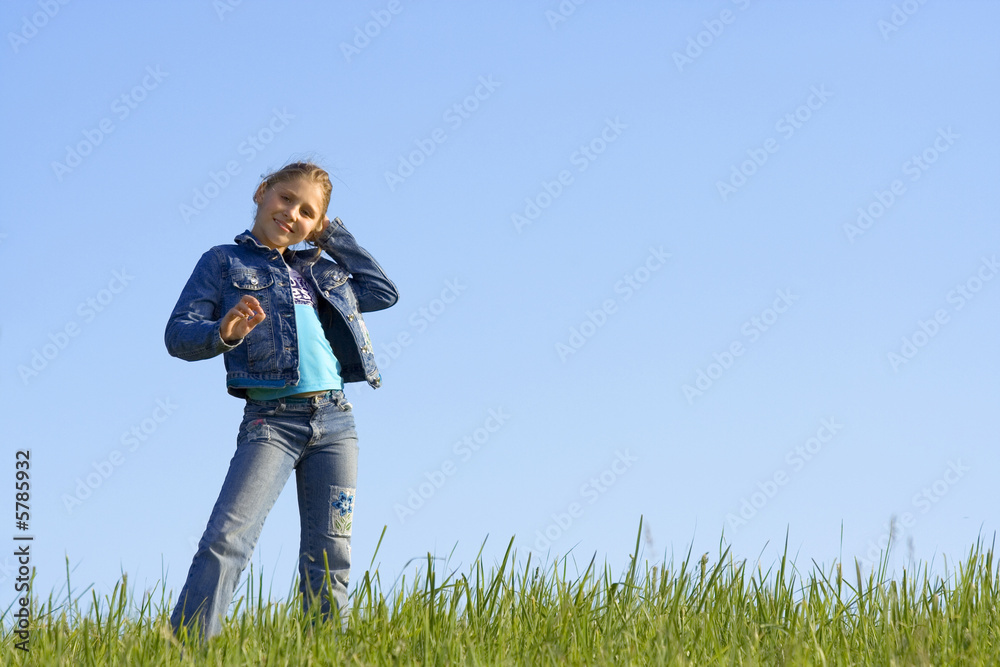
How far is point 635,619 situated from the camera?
356 cm

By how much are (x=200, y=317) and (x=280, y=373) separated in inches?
14.9

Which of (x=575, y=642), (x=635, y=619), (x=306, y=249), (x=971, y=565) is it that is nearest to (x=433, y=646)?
(x=575, y=642)

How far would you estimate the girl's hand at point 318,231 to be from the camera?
13.7 ft

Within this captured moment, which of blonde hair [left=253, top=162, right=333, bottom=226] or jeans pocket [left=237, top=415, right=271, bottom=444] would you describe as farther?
blonde hair [left=253, top=162, right=333, bottom=226]

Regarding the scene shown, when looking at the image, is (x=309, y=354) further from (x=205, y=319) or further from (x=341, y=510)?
(x=341, y=510)

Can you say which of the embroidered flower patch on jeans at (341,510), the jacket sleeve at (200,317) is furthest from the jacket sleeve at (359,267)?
the embroidered flower patch on jeans at (341,510)

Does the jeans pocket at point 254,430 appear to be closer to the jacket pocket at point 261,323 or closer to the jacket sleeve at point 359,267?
the jacket pocket at point 261,323

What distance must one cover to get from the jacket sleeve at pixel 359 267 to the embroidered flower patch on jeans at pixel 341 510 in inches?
35.1

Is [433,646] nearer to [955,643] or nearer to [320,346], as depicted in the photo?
[320,346]

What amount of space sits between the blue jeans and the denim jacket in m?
0.16

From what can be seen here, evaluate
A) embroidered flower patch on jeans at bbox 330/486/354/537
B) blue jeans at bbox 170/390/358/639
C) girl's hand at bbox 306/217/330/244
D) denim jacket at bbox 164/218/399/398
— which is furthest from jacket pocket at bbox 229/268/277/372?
embroidered flower patch on jeans at bbox 330/486/354/537

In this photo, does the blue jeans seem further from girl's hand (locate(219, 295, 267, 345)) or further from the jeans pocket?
girl's hand (locate(219, 295, 267, 345))

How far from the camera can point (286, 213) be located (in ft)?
13.1

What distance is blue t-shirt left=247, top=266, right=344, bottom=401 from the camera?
3678 millimetres
